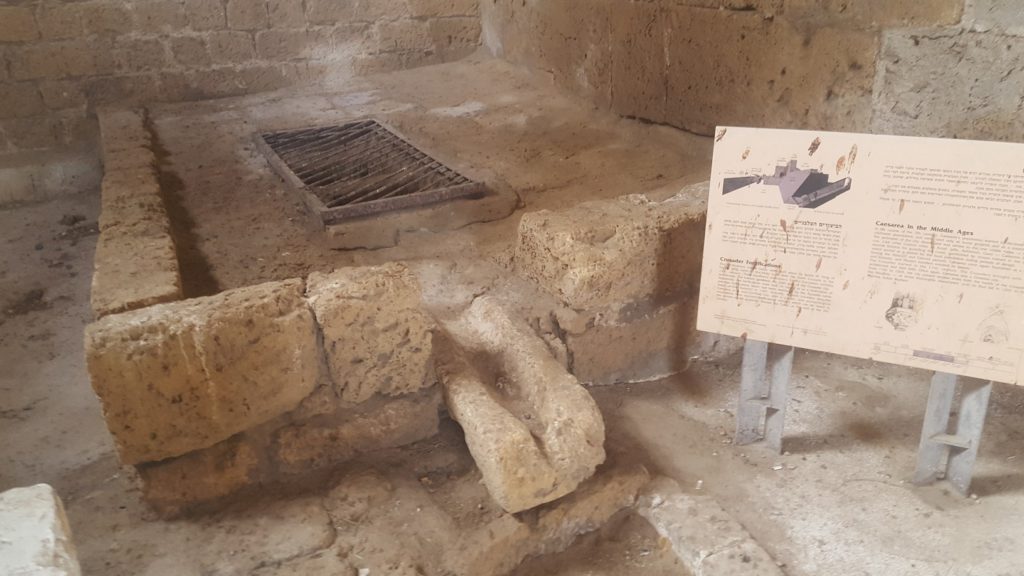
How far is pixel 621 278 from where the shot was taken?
9.34 ft

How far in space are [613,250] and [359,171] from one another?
1906 mm

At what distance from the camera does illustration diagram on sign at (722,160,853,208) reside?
7.15 ft

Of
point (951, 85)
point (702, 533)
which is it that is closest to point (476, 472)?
point (702, 533)

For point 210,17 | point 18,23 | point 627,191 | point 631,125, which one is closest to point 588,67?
point 631,125

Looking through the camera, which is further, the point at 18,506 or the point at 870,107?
the point at 870,107

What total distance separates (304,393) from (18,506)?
32.7 inches

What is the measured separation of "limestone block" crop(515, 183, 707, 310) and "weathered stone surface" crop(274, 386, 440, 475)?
67cm

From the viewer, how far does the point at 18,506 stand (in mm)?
1684

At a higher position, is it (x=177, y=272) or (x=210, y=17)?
(x=210, y=17)

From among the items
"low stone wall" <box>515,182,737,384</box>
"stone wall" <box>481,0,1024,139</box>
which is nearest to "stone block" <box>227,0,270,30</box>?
"stone wall" <box>481,0,1024,139</box>

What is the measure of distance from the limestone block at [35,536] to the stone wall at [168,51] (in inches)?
184

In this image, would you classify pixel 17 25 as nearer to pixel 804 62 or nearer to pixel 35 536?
pixel 35 536

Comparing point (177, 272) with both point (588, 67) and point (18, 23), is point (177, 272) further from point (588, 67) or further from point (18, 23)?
point (18, 23)

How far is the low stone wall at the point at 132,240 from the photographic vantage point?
2416 mm
